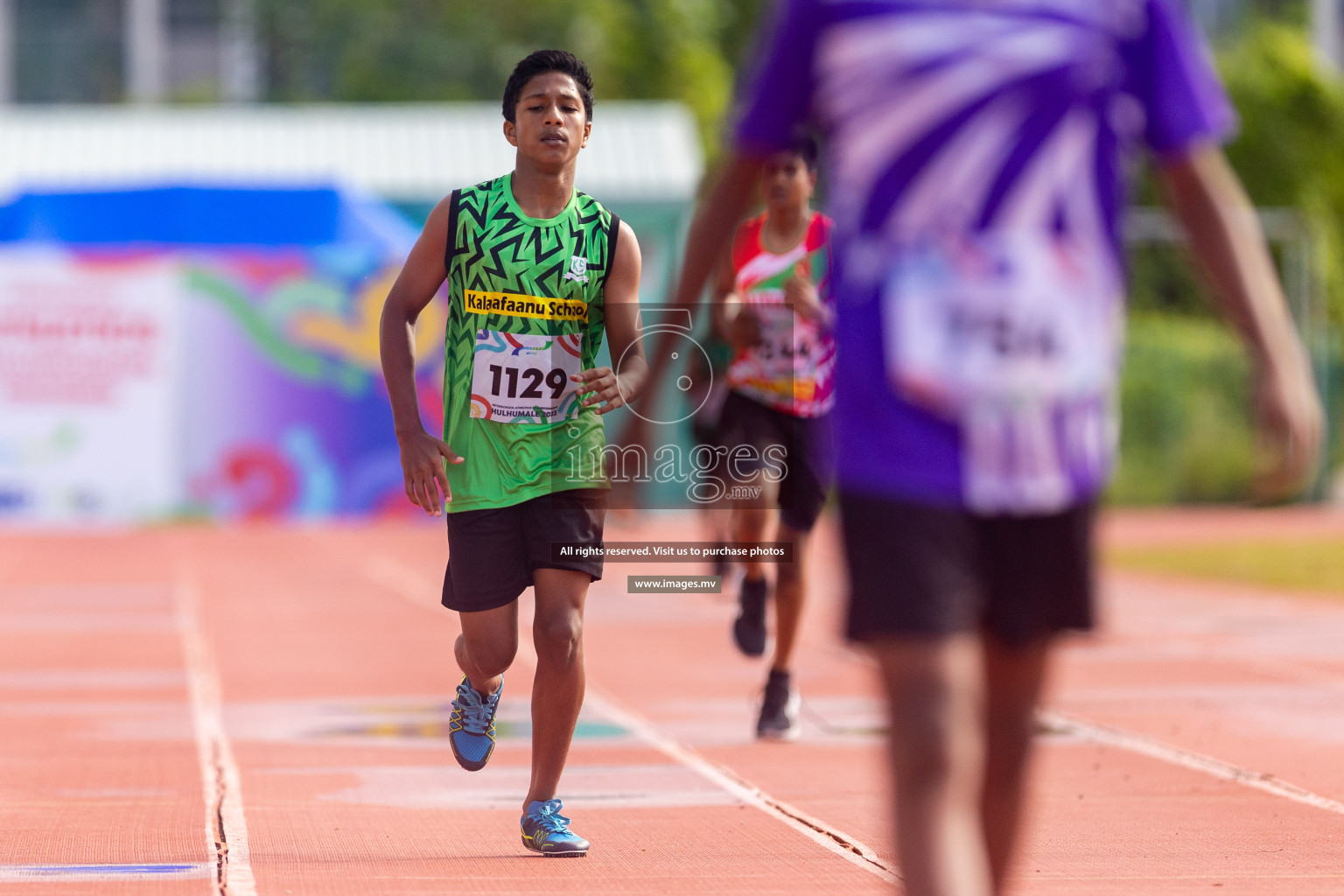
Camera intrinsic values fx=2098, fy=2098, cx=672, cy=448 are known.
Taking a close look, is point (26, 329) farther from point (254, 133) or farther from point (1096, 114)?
point (1096, 114)

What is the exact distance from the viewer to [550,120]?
17.5 ft

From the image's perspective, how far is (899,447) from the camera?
122 inches

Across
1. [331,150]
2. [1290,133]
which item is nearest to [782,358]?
[331,150]

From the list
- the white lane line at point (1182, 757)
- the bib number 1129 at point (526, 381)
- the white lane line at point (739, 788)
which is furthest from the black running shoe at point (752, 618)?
the bib number 1129 at point (526, 381)

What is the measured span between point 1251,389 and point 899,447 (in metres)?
0.60

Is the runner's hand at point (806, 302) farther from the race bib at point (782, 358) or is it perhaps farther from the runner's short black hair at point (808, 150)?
the runner's short black hair at point (808, 150)

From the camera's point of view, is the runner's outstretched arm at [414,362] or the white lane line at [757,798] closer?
the runner's outstretched arm at [414,362]

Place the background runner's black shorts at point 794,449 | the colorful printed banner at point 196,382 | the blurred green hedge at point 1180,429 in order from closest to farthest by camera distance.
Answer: the background runner's black shorts at point 794,449
the colorful printed banner at point 196,382
the blurred green hedge at point 1180,429

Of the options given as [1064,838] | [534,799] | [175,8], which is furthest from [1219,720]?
[175,8]

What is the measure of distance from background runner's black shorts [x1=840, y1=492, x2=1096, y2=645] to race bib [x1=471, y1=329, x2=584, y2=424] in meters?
2.17

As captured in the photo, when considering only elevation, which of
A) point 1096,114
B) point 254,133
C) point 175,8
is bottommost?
point 1096,114

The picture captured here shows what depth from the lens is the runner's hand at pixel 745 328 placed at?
7578 millimetres

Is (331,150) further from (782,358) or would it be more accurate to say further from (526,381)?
(526,381)

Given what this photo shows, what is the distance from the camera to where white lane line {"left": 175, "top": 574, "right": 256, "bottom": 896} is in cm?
532
